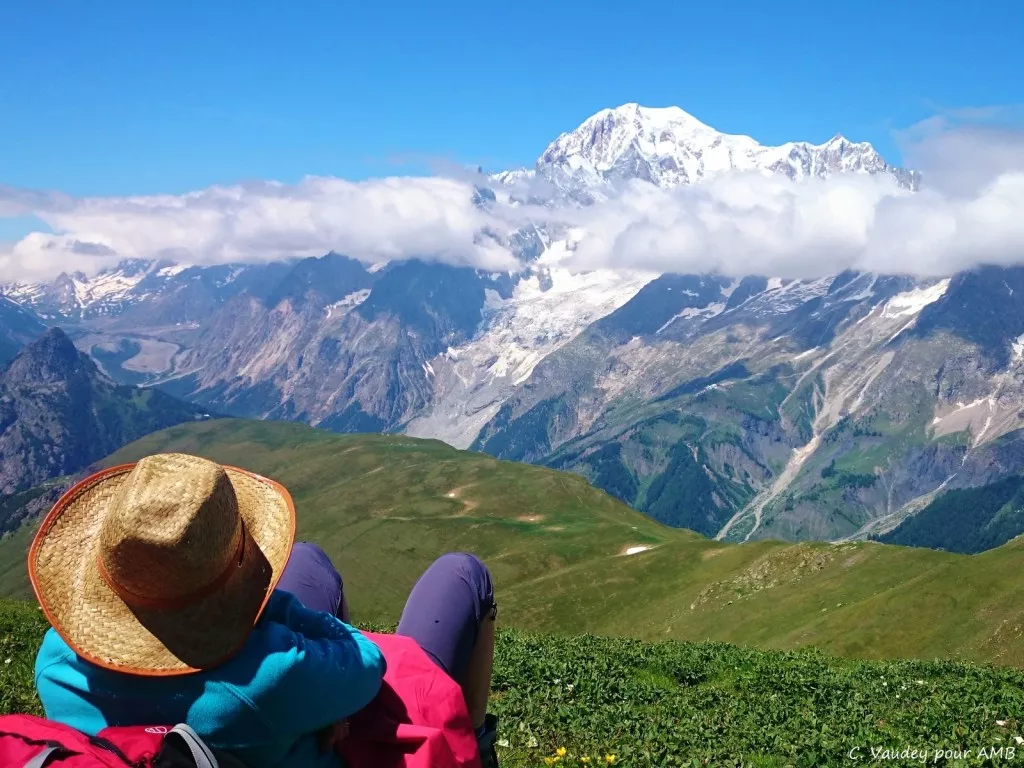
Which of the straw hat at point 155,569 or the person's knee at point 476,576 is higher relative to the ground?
the straw hat at point 155,569

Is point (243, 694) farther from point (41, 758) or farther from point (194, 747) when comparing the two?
point (41, 758)

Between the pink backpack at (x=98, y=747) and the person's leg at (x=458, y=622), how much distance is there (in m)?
3.66

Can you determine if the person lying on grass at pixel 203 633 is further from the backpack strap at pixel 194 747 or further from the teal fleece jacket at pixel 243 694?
the backpack strap at pixel 194 747

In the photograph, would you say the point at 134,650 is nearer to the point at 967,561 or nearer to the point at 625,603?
the point at 967,561

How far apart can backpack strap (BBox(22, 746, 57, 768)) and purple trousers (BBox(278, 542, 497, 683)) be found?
473 centimetres

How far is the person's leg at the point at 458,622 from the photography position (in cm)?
1041

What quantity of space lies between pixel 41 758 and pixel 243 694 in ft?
5.68

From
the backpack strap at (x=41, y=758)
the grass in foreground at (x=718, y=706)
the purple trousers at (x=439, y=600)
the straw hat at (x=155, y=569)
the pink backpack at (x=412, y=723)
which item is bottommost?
the grass in foreground at (x=718, y=706)

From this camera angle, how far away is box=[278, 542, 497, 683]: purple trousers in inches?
410

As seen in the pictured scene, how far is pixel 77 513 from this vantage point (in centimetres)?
753

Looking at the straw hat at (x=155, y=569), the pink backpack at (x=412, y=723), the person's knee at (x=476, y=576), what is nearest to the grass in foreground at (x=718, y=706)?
the person's knee at (x=476, y=576)

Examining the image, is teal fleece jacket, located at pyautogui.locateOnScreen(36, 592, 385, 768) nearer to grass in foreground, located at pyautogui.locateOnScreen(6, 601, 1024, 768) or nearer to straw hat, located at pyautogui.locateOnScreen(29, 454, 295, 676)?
straw hat, located at pyautogui.locateOnScreen(29, 454, 295, 676)

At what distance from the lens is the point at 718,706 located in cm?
1808

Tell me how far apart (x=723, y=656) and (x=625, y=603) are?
11990cm
